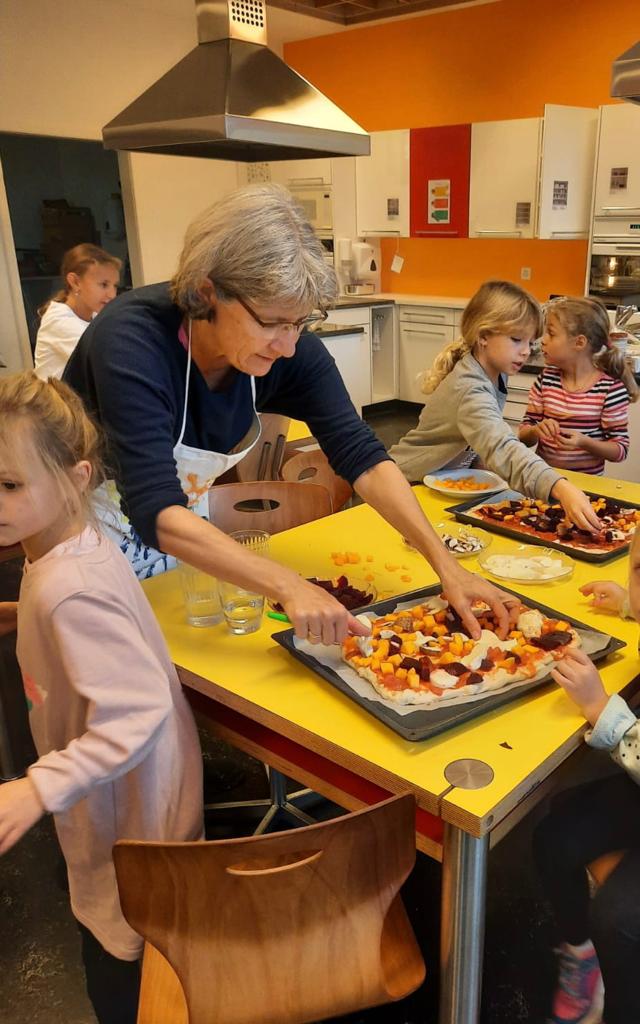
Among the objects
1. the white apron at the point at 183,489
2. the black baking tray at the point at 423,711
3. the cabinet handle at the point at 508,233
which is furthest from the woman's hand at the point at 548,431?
the cabinet handle at the point at 508,233

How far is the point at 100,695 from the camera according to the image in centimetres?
92

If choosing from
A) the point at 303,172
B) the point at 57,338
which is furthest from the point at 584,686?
the point at 303,172

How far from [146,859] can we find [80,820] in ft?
1.02

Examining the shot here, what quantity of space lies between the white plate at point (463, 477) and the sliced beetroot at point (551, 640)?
79 cm

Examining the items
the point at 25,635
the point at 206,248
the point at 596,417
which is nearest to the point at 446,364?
the point at 596,417

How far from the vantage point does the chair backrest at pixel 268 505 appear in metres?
1.92

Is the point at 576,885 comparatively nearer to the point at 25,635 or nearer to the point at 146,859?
the point at 146,859

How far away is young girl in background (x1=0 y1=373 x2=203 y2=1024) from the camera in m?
0.92

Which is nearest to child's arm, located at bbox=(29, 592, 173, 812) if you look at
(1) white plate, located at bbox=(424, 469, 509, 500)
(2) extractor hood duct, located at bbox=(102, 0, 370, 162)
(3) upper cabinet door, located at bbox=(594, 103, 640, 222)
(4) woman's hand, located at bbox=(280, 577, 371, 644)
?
(4) woman's hand, located at bbox=(280, 577, 371, 644)

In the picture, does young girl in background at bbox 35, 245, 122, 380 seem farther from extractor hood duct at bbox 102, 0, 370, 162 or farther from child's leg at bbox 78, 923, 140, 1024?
child's leg at bbox 78, 923, 140, 1024

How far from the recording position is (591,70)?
4.99 meters

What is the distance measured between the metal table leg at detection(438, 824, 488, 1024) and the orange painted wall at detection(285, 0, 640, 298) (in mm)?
5094

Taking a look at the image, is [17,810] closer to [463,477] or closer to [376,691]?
[376,691]

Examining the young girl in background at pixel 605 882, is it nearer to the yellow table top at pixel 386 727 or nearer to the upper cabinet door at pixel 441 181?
the yellow table top at pixel 386 727
